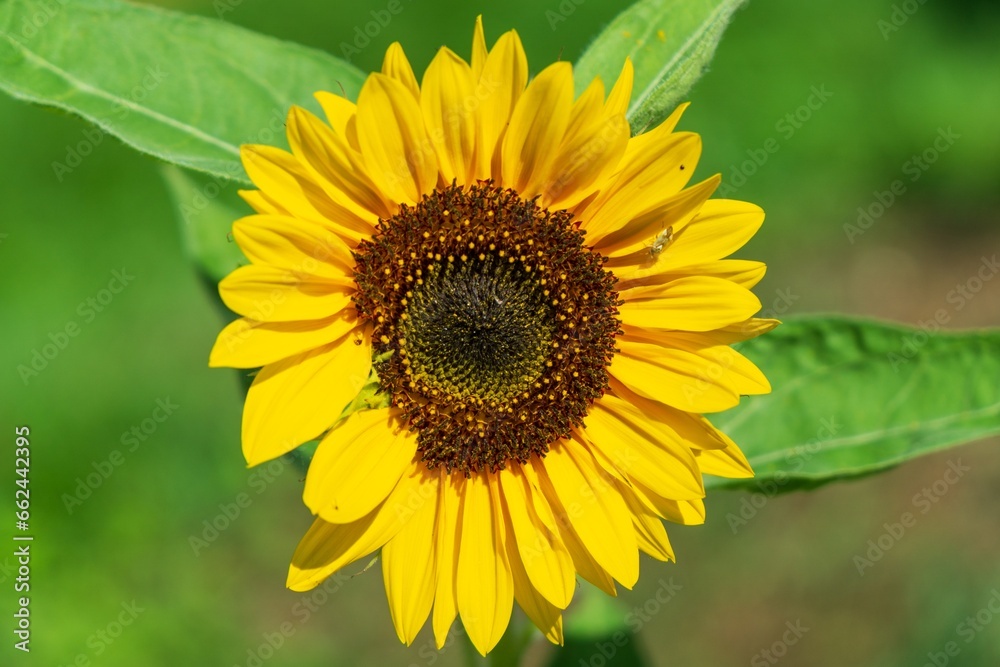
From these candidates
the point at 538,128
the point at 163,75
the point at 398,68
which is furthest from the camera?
the point at 163,75

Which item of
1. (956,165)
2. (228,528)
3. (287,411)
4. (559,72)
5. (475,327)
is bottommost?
(228,528)

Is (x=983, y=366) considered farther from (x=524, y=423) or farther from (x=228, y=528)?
(x=228, y=528)

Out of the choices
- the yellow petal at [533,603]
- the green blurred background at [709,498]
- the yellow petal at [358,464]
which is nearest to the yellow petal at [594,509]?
the yellow petal at [533,603]

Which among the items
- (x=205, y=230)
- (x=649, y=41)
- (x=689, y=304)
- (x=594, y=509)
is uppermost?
(x=649, y=41)

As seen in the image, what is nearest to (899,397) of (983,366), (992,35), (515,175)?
(983,366)

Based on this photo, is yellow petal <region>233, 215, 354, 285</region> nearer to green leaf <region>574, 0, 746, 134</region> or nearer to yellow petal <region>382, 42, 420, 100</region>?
yellow petal <region>382, 42, 420, 100</region>

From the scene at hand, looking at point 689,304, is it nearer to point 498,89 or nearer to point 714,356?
point 714,356

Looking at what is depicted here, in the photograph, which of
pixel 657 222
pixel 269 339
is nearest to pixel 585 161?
pixel 657 222
